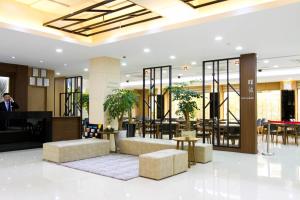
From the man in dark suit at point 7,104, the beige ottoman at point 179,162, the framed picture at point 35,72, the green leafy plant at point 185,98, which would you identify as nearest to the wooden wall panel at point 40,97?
the framed picture at point 35,72

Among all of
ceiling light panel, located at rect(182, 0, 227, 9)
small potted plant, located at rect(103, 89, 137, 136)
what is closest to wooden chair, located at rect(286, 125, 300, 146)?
small potted plant, located at rect(103, 89, 137, 136)

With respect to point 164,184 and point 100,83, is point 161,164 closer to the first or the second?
point 164,184

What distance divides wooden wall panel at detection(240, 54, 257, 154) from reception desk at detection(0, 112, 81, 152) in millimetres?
6271

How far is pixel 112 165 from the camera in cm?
655

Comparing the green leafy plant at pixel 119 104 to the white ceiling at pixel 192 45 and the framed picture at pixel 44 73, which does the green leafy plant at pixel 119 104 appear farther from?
the framed picture at pixel 44 73

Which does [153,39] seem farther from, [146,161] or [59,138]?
[59,138]

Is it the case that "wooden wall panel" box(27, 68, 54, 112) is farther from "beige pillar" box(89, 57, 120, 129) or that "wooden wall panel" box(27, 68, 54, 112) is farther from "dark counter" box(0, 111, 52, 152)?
"beige pillar" box(89, 57, 120, 129)

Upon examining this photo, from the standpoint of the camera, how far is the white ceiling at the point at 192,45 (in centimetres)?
570

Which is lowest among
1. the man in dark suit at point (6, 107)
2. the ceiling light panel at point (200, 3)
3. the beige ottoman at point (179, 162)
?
the beige ottoman at point (179, 162)

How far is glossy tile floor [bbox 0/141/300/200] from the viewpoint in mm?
4371

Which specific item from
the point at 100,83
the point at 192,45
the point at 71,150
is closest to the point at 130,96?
the point at 100,83

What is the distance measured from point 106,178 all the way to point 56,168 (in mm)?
1543

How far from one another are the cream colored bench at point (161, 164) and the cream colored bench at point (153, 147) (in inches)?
45.7

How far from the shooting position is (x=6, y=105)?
358 inches
